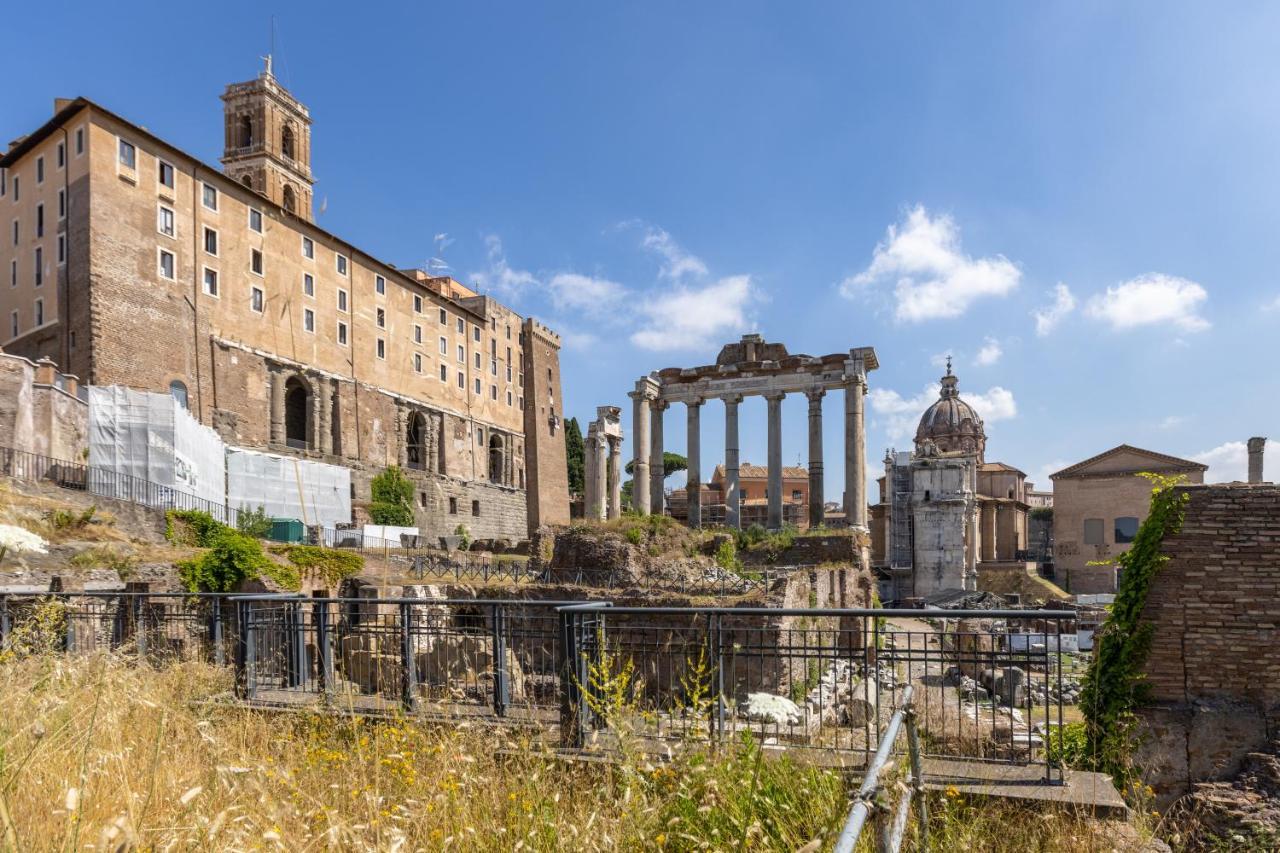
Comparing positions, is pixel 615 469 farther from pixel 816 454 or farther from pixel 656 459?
pixel 816 454

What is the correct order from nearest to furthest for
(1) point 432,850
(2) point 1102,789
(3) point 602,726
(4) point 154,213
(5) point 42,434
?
1. (1) point 432,850
2. (2) point 1102,789
3. (3) point 602,726
4. (5) point 42,434
5. (4) point 154,213

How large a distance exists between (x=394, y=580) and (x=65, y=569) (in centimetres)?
816

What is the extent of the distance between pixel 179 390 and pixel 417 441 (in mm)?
16609

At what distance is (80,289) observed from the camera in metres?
30.2

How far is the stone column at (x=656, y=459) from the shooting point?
36.3 metres

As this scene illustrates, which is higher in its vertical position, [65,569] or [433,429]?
[433,429]

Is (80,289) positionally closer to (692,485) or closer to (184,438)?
(184,438)

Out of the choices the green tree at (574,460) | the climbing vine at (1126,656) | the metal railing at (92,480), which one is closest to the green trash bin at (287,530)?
the metal railing at (92,480)

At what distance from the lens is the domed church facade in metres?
34.9

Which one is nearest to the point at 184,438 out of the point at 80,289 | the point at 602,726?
the point at 80,289

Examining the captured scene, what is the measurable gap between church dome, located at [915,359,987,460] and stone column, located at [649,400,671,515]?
28433 millimetres

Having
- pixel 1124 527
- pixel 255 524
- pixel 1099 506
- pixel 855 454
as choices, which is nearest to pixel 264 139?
pixel 255 524

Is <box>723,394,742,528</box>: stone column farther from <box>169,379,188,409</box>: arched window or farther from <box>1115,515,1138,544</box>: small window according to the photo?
<box>1115,515,1138,544</box>: small window

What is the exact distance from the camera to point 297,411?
41.8 metres
